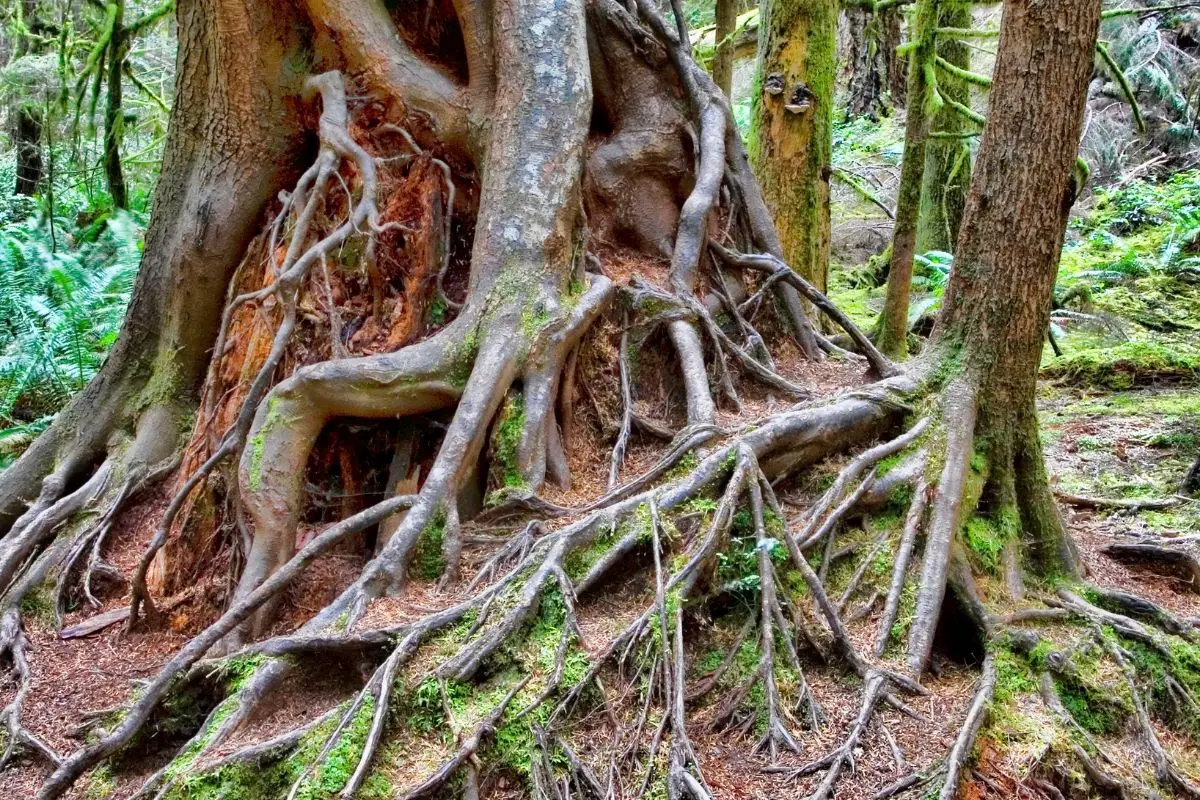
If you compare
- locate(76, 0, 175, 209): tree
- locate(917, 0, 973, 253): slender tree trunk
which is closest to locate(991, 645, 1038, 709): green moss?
locate(917, 0, 973, 253): slender tree trunk

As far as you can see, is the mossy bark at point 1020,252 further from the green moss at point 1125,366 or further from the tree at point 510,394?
the green moss at point 1125,366

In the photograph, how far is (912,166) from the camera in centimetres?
555

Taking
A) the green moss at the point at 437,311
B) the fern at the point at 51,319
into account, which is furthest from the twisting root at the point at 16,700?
the fern at the point at 51,319

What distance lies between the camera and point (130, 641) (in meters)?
3.81

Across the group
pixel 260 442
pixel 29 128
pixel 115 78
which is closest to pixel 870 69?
pixel 115 78

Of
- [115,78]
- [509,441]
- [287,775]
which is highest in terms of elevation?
[115,78]

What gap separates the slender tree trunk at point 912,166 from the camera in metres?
5.43

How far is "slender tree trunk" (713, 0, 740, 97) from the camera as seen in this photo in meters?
8.45

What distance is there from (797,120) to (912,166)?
1.12m

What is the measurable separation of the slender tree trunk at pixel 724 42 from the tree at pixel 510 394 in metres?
3.41

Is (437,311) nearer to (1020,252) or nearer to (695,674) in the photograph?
(695,674)

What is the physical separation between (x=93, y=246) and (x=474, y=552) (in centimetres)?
771

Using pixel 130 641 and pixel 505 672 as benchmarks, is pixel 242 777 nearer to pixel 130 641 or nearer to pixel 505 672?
pixel 505 672

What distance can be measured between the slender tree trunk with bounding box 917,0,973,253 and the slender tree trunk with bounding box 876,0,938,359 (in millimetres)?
2618
